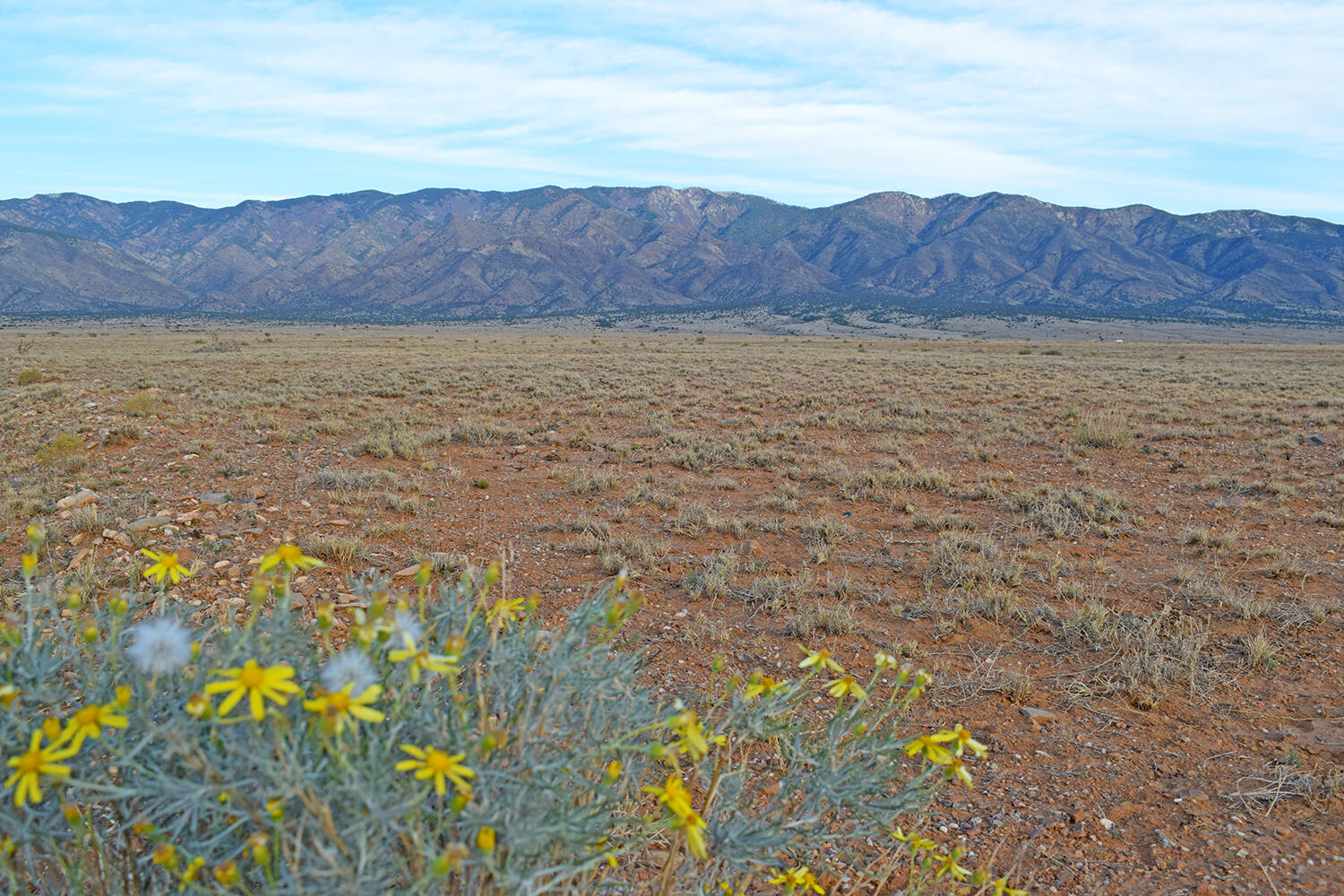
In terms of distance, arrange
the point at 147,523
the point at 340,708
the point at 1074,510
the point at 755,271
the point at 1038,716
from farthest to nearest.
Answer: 1. the point at 755,271
2. the point at 1074,510
3. the point at 147,523
4. the point at 1038,716
5. the point at 340,708

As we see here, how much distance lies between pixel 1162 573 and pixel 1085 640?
1774 mm

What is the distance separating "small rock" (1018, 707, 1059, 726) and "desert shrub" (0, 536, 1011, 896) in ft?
7.23

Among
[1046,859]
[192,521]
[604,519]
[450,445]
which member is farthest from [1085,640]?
[450,445]

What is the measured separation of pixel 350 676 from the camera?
128cm

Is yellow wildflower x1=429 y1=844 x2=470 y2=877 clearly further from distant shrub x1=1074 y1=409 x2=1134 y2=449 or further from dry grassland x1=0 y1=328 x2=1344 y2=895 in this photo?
distant shrub x1=1074 y1=409 x2=1134 y2=449

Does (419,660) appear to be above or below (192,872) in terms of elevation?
above

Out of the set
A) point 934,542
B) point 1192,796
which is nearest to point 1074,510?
point 934,542

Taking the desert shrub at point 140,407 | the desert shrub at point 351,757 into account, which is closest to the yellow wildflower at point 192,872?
the desert shrub at point 351,757

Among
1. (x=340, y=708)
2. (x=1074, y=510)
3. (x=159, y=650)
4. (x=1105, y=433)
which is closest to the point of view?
(x=340, y=708)

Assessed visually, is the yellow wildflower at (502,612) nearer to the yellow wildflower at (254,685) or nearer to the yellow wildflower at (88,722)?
the yellow wildflower at (254,685)

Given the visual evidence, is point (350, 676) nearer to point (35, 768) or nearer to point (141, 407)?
point (35, 768)

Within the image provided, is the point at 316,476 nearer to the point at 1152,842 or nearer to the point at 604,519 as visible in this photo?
the point at 604,519

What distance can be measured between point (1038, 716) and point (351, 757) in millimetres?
3537

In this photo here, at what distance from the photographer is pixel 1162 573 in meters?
5.78
